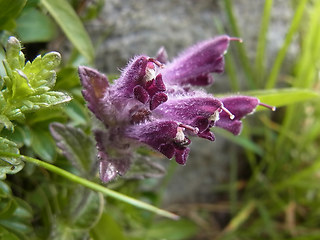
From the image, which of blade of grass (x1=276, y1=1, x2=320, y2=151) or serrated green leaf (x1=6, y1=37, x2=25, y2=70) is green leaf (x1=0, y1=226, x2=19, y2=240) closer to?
serrated green leaf (x1=6, y1=37, x2=25, y2=70)

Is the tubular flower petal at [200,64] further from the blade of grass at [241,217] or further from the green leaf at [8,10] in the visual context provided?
the blade of grass at [241,217]

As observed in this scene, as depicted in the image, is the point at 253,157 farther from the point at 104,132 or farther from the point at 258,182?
the point at 104,132

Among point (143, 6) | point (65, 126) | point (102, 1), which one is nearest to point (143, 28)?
point (143, 6)

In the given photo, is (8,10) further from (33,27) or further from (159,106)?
(159,106)

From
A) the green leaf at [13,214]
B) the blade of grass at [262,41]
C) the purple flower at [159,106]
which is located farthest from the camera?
the blade of grass at [262,41]

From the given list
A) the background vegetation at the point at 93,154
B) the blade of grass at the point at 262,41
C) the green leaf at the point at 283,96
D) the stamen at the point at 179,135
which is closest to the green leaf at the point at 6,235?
the background vegetation at the point at 93,154

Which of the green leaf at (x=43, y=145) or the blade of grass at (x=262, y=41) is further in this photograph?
the blade of grass at (x=262, y=41)

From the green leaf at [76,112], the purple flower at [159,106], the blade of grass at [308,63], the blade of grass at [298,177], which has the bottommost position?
the blade of grass at [298,177]
